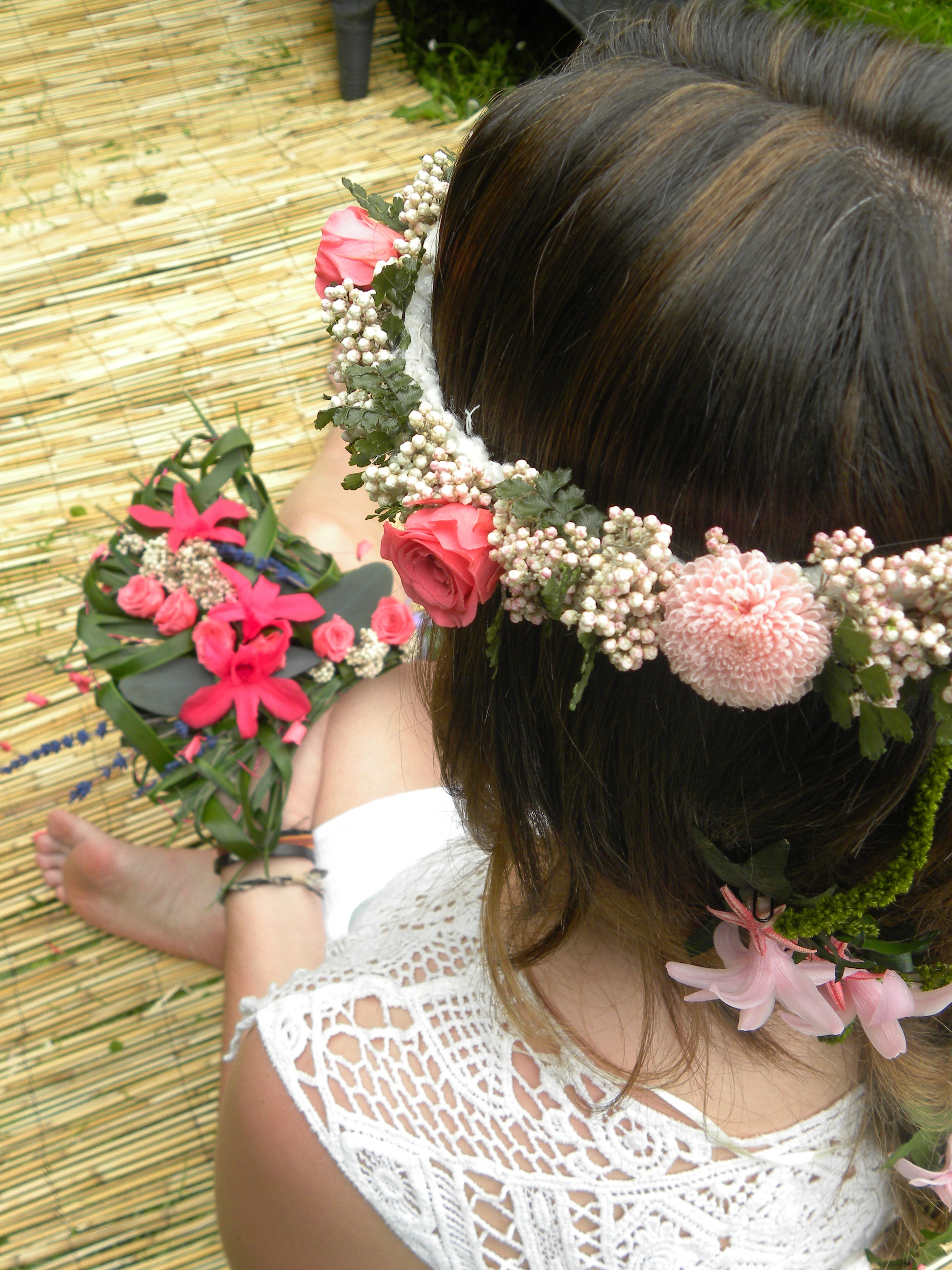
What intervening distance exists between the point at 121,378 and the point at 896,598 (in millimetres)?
1560

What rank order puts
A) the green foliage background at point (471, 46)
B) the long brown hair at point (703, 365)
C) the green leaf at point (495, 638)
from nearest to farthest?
the long brown hair at point (703, 365), the green leaf at point (495, 638), the green foliage background at point (471, 46)

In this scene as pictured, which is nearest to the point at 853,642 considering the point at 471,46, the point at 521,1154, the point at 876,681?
the point at 876,681

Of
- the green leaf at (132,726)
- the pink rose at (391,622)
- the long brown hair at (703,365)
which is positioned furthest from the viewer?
the pink rose at (391,622)

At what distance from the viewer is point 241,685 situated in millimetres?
1178

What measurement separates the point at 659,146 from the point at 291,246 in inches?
58.9

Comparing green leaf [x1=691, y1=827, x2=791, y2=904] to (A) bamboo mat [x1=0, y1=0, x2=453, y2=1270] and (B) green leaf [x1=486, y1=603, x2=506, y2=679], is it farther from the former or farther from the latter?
(A) bamboo mat [x1=0, y1=0, x2=453, y2=1270]

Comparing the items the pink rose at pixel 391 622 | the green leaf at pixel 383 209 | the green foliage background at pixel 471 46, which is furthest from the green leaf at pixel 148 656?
the green foliage background at pixel 471 46

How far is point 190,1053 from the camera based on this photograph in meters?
1.32

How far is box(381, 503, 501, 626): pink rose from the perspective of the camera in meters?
0.50

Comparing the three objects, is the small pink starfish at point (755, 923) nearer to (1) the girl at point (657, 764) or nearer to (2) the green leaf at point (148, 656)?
(1) the girl at point (657, 764)

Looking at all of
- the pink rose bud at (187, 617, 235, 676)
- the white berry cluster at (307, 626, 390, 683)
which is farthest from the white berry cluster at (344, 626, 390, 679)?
the pink rose bud at (187, 617, 235, 676)

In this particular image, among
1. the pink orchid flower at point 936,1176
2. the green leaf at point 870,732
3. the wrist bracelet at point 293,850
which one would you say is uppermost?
the green leaf at point 870,732

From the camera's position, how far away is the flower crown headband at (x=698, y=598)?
1.35 ft

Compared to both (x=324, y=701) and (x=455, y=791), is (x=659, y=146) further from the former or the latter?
(x=324, y=701)
